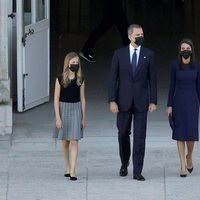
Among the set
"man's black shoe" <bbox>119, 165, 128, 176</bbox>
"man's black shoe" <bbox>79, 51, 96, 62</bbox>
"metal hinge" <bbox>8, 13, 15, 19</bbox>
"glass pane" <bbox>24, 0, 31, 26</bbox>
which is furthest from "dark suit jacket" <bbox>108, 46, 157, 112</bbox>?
"man's black shoe" <bbox>79, 51, 96, 62</bbox>

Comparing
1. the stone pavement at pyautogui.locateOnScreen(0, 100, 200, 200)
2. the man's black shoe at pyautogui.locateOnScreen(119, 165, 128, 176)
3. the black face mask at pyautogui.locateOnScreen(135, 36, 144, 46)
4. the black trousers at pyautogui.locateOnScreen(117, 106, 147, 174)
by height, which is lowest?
the stone pavement at pyautogui.locateOnScreen(0, 100, 200, 200)

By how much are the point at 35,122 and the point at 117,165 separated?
2.33 metres

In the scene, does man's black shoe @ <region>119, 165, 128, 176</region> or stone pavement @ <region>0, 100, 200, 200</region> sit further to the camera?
man's black shoe @ <region>119, 165, 128, 176</region>

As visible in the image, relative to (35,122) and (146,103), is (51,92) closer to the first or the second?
(35,122)

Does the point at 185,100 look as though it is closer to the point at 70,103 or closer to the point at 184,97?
the point at 184,97

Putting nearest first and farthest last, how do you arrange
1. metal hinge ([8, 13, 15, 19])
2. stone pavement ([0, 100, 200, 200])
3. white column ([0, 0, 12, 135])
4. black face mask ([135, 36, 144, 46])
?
stone pavement ([0, 100, 200, 200]) → black face mask ([135, 36, 144, 46]) → white column ([0, 0, 12, 135]) → metal hinge ([8, 13, 15, 19])

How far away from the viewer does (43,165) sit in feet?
33.1

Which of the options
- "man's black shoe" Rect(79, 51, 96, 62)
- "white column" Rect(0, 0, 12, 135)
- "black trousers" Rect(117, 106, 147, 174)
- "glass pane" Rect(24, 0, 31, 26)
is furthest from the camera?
"man's black shoe" Rect(79, 51, 96, 62)

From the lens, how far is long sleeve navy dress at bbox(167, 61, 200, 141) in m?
9.39

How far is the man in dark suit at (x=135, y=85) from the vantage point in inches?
364

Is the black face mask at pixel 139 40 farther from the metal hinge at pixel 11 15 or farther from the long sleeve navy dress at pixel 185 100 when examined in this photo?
the metal hinge at pixel 11 15

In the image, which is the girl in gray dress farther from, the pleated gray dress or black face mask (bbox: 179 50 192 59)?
black face mask (bbox: 179 50 192 59)

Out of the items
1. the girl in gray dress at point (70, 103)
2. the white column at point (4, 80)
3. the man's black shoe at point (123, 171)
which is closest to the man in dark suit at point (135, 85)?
the man's black shoe at point (123, 171)

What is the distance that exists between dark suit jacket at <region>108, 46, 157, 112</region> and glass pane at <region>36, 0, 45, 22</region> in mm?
3361
